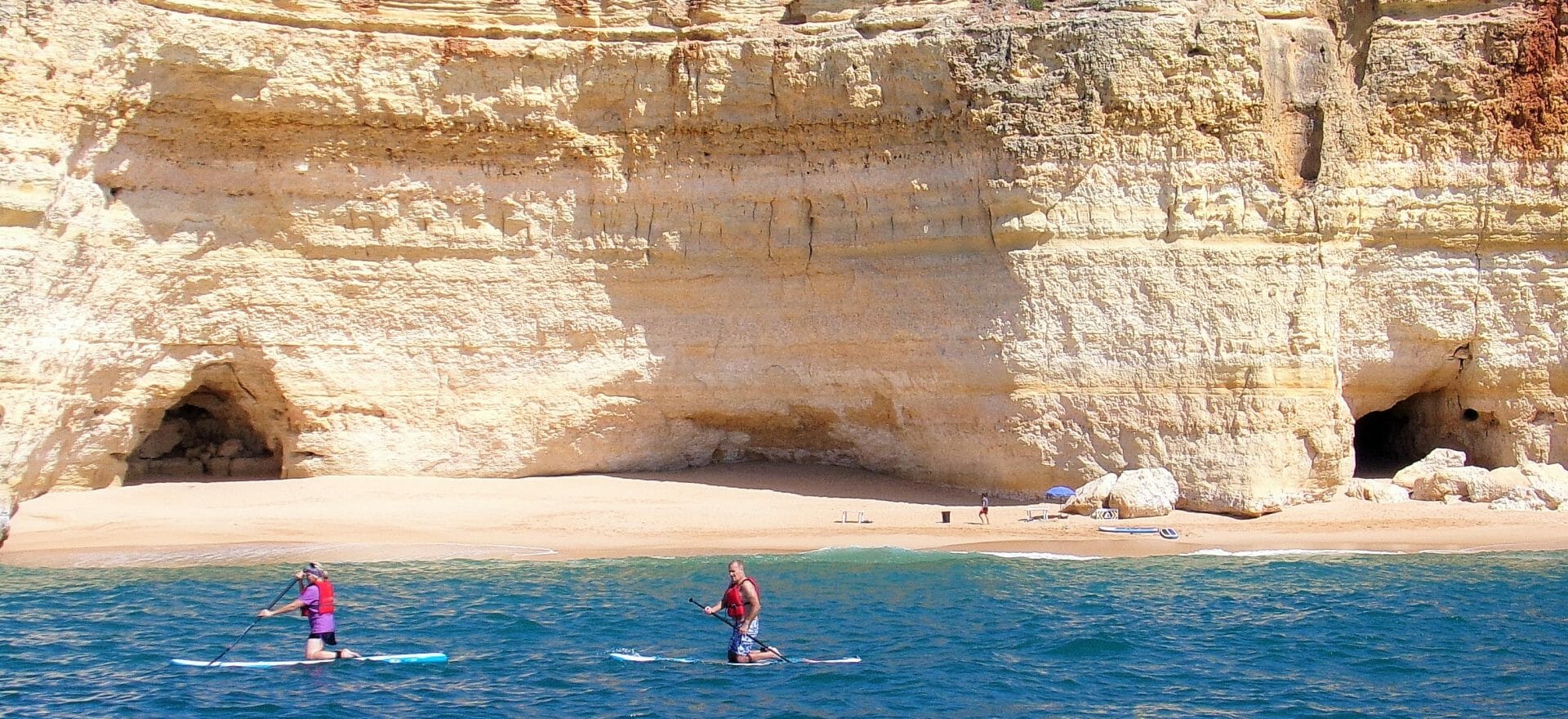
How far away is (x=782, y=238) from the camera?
1891 cm

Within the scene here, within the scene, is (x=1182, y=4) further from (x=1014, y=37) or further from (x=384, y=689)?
(x=384, y=689)

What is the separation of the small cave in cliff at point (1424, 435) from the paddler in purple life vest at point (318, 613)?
13.1 metres

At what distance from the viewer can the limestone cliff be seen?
56.3 feet

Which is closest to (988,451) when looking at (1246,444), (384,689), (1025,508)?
(1025,508)

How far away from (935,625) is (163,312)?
10.4m

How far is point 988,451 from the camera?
17.9m

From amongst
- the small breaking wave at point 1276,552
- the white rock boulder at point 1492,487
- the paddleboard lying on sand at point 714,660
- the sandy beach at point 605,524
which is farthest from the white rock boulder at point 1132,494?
the paddleboard lying on sand at point 714,660

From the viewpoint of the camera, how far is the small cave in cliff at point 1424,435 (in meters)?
18.4

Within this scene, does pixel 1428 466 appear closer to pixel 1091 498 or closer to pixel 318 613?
pixel 1091 498

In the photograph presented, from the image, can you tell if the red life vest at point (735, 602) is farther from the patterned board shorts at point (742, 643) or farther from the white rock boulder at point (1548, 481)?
the white rock boulder at point (1548, 481)

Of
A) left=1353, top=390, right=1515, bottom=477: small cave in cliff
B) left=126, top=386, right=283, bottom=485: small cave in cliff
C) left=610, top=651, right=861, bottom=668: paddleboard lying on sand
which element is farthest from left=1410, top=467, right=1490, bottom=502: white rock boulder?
left=126, top=386, right=283, bottom=485: small cave in cliff

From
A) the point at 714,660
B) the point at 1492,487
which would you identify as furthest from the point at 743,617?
the point at 1492,487

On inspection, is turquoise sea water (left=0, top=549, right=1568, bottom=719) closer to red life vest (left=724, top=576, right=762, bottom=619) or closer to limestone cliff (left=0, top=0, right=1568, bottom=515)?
Result: red life vest (left=724, top=576, right=762, bottom=619)

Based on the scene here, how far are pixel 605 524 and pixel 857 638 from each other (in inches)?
226
